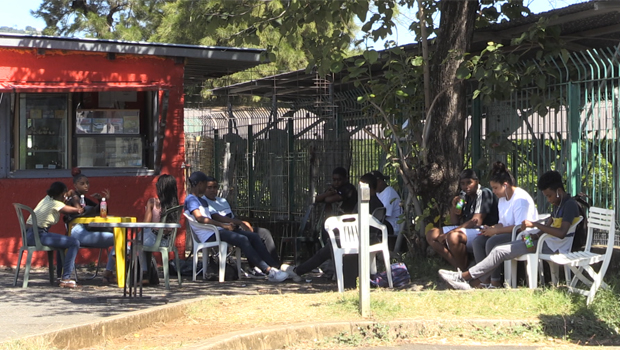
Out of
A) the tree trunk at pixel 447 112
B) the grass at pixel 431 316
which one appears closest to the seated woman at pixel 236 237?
the tree trunk at pixel 447 112

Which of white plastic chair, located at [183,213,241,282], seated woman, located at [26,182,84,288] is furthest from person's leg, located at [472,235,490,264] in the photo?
seated woman, located at [26,182,84,288]

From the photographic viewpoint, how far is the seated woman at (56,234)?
32.7ft

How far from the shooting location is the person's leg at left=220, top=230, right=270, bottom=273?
10.7 metres

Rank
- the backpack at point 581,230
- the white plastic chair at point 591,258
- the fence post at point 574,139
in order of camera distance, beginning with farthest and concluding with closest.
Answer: the fence post at point 574,139
the backpack at point 581,230
the white plastic chair at point 591,258

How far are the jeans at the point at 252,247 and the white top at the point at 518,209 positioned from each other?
313 cm

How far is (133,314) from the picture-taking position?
23.2 ft

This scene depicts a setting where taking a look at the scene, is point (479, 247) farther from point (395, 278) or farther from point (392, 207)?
point (392, 207)

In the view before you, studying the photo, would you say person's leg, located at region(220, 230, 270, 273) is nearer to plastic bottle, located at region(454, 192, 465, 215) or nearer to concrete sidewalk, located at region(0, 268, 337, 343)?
concrete sidewalk, located at region(0, 268, 337, 343)

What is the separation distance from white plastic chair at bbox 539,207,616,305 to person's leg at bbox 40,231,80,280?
17.2 ft

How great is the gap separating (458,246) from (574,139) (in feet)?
5.39

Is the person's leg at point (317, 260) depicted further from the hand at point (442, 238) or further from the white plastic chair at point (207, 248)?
the hand at point (442, 238)

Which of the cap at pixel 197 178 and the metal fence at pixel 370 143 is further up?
the metal fence at pixel 370 143

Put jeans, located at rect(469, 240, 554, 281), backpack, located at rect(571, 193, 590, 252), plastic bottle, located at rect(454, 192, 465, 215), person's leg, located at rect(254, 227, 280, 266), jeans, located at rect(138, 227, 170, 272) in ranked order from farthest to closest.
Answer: person's leg, located at rect(254, 227, 280, 266) < jeans, located at rect(138, 227, 170, 272) < plastic bottle, located at rect(454, 192, 465, 215) < jeans, located at rect(469, 240, 554, 281) < backpack, located at rect(571, 193, 590, 252)

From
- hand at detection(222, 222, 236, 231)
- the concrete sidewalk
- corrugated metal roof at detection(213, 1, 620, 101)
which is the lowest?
the concrete sidewalk
